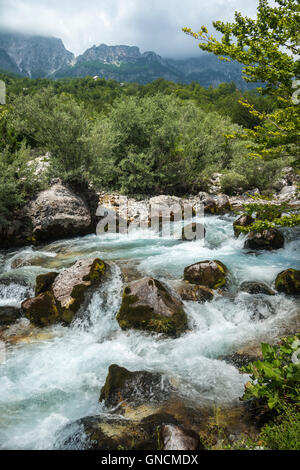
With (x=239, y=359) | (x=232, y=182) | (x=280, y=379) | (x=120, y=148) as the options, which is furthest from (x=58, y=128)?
(x=280, y=379)

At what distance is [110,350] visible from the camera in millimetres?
5680

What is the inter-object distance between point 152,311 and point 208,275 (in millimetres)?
2340

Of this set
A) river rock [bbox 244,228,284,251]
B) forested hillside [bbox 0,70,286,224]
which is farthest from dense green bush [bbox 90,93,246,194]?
river rock [bbox 244,228,284,251]

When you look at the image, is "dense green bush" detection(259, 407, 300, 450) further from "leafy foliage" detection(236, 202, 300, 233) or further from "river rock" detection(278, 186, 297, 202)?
"river rock" detection(278, 186, 297, 202)

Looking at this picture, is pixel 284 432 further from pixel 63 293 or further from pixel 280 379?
pixel 63 293

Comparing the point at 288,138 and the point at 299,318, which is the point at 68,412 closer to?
the point at 299,318

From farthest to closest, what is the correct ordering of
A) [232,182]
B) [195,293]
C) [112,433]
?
[232,182], [195,293], [112,433]

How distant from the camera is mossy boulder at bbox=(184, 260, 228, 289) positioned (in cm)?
760

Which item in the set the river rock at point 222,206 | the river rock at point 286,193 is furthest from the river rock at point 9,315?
the river rock at point 286,193

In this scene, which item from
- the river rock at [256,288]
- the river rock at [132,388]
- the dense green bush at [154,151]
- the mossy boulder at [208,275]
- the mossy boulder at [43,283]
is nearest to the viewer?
the river rock at [132,388]

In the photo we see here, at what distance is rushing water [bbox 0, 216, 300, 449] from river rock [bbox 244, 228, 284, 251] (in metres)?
0.92

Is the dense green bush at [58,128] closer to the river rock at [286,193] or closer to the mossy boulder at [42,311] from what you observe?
the mossy boulder at [42,311]

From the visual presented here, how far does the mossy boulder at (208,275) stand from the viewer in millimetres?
7598

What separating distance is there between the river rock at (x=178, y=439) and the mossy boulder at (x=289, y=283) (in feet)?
17.1
